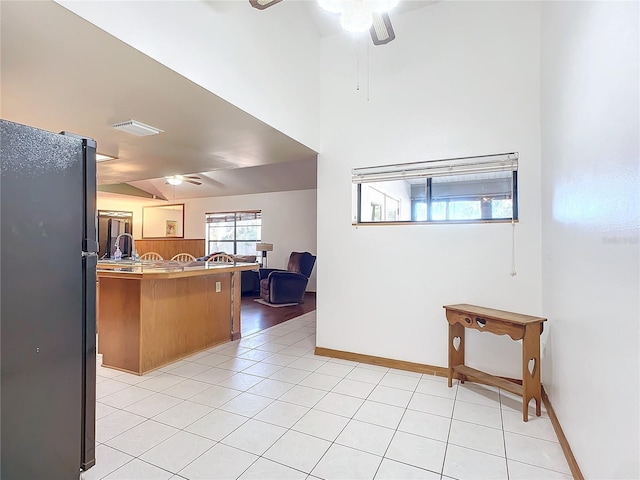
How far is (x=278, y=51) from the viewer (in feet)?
9.80

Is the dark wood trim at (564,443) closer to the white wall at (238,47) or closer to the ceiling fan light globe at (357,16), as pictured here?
the ceiling fan light globe at (357,16)

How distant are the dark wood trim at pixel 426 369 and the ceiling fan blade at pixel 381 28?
2715mm

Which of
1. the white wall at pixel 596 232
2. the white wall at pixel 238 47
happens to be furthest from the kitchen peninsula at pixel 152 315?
the white wall at pixel 596 232

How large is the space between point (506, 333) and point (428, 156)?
5.44 ft

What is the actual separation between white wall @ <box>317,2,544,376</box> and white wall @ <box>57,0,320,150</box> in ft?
1.15

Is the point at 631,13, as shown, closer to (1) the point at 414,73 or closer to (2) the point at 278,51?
(1) the point at 414,73

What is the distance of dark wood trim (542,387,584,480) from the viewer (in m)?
1.72

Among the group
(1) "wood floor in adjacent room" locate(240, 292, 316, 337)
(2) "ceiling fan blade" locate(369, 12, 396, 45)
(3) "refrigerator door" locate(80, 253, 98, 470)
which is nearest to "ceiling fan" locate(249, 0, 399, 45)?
(2) "ceiling fan blade" locate(369, 12, 396, 45)

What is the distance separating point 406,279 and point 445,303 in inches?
16.0

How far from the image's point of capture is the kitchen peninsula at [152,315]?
10.3 ft

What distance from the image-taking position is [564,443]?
1.95 metres

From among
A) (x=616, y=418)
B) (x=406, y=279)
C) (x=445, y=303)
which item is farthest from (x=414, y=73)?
(x=616, y=418)

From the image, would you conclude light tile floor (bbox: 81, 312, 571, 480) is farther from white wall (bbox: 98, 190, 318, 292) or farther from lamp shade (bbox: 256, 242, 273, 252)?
white wall (bbox: 98, 190, 318, 292)

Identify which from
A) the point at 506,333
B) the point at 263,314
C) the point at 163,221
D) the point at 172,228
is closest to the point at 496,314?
the point at 506,333
